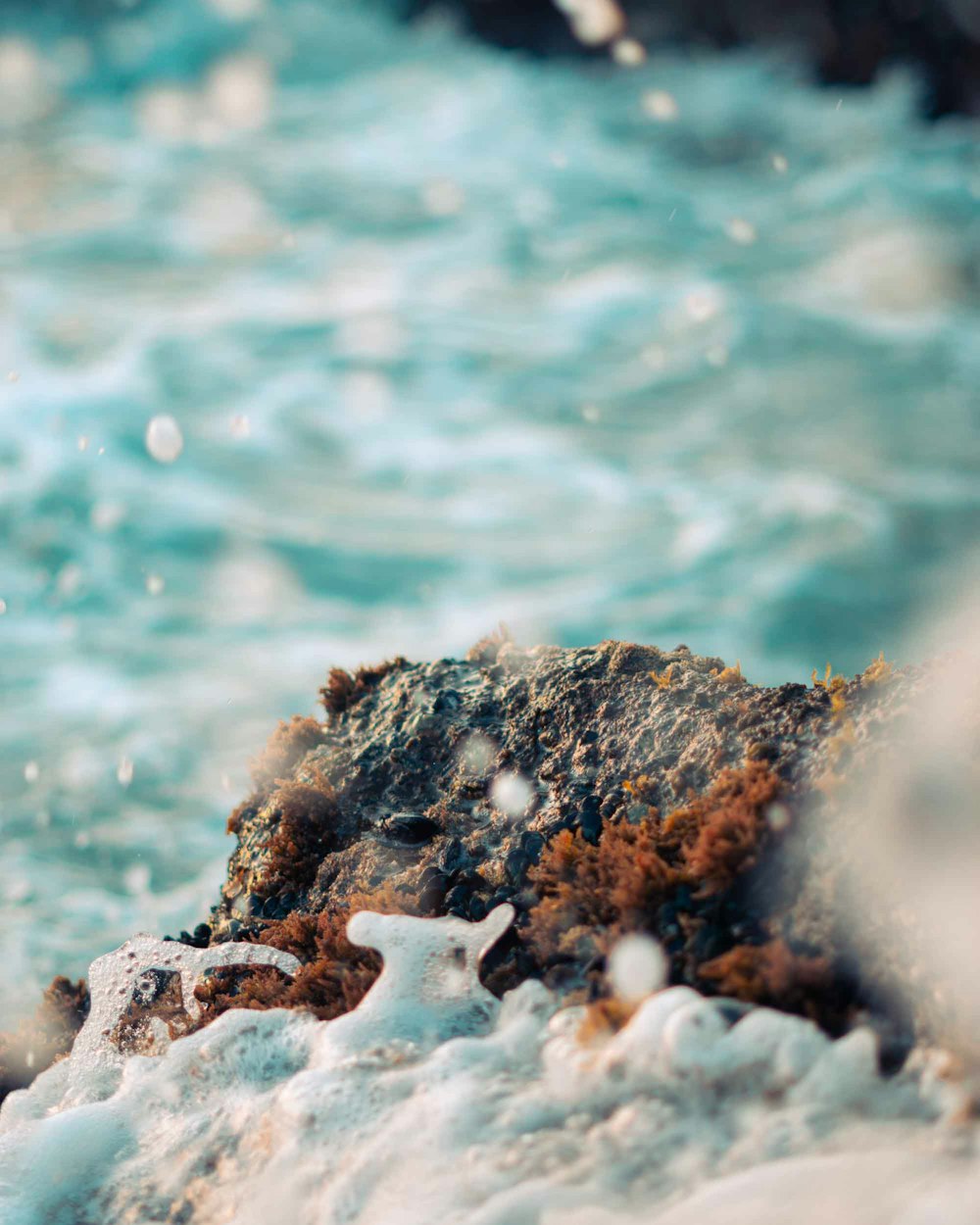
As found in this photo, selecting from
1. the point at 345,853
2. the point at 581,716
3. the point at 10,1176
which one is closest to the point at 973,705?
the point at 581,716

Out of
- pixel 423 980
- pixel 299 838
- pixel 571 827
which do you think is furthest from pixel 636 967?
pixel 299 838

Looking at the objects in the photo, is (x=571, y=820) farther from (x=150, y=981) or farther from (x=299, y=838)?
(x=150, y=981)

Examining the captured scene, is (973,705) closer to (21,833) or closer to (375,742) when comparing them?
(375,742)

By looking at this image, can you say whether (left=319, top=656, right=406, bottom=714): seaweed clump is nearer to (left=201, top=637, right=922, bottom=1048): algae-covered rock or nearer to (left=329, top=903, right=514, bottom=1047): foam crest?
(left=201, top=637, right=922, bottom=1048): algae-covered rock

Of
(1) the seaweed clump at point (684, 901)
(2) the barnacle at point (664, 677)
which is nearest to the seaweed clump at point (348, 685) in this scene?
(2) the barnacle at point (664, 677)

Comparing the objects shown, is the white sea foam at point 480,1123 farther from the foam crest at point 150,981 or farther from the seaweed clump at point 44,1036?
the seaweed clump at point 44,1036
